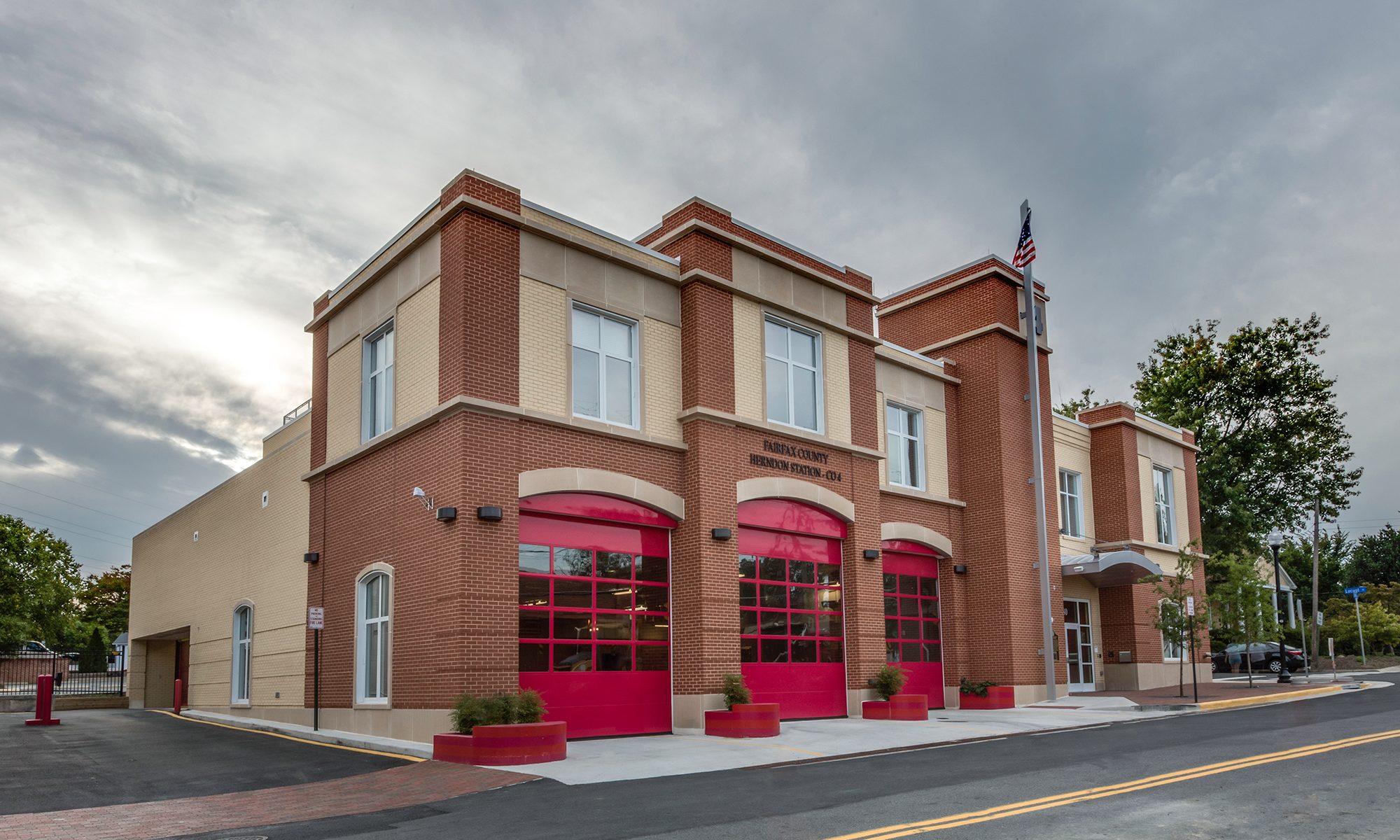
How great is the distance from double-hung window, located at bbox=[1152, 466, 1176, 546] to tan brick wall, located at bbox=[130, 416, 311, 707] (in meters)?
29.0

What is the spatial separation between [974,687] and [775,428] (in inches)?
384

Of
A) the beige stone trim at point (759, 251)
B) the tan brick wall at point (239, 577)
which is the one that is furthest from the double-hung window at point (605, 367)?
the tan brick wall at point (239, 577)

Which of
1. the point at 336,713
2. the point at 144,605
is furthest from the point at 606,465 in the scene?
the point at 144,605

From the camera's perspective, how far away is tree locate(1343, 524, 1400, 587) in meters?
88.1

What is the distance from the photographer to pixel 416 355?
1986cm

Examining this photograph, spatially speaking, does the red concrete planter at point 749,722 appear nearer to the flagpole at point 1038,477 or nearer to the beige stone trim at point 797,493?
the beige stone trim at point 797,493

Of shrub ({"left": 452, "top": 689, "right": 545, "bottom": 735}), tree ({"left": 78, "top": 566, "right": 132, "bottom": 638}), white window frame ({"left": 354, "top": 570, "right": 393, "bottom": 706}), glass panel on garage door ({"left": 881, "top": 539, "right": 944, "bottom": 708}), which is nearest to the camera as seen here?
shrub ({"left": 452, "top": 689, "right": 545, "bottom": 735})

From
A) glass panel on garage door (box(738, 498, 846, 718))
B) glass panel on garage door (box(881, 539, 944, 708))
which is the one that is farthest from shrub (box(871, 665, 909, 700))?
glass panel on garage door (box(881, 539, 944, 708))

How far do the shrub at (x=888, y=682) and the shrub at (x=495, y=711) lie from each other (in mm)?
10004

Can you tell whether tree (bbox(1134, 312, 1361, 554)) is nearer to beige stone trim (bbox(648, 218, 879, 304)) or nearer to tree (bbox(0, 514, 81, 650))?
beige stone trim (bbox(648, 218, 879, 304))

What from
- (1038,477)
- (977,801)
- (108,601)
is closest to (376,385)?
(977,801)

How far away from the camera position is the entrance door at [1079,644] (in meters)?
33.6

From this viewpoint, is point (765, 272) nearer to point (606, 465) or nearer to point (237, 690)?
point (606, 465)

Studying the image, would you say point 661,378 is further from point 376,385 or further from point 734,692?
point 734,692
